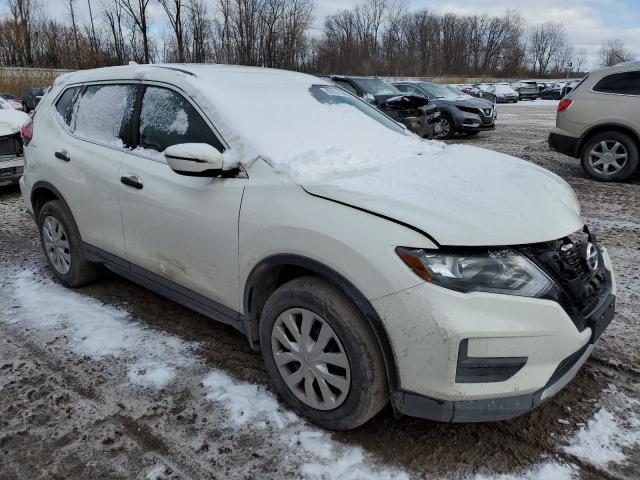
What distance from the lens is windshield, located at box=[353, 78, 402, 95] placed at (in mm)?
13828

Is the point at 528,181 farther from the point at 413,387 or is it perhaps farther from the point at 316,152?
the point at 413,387

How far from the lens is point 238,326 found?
9.27 feet

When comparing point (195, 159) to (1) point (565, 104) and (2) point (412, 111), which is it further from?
(2) point (412, 111)

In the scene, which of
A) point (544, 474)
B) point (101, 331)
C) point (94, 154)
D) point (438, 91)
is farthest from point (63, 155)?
point (438, 91)

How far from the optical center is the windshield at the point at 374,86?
13.8 meters

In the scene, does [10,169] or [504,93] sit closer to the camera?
[10,169]

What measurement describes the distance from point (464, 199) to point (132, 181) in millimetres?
2026

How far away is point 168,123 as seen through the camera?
311 cm

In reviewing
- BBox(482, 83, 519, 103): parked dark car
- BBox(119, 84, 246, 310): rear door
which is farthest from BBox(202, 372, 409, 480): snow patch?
BBox(482, 83, 519, 103): parked dark car

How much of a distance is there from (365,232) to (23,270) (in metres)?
3.78

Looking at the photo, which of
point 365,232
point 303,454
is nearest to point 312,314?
point 365,232

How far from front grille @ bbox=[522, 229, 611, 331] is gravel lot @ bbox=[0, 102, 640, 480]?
65 cm

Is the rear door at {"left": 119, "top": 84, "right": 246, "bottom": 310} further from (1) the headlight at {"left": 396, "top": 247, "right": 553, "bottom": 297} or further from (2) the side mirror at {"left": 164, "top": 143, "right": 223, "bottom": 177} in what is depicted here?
(1) the headlight at {"left": 396, "top": 247, "right": 553, "bottom": 297}

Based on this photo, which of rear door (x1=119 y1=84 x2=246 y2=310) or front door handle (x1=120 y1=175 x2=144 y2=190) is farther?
front door handle (x1=120 y1=175 x2=144 y2=190)
